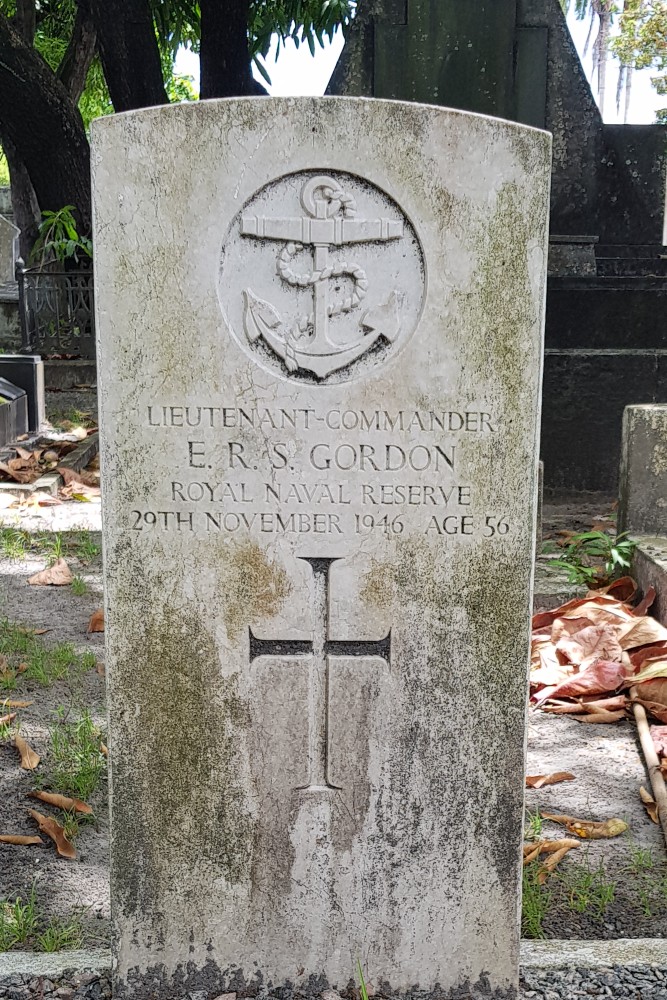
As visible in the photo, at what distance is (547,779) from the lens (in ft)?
10.8

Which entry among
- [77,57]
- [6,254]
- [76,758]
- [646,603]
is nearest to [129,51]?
[77,57]

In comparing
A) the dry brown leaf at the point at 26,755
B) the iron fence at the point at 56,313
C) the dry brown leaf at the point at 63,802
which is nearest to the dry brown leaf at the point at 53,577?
the dry brown leaf at the point at 26,755

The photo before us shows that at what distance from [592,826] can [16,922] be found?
1587 millimetres

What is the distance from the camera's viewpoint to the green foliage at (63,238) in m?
11.5

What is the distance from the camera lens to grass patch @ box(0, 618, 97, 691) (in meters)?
4.04

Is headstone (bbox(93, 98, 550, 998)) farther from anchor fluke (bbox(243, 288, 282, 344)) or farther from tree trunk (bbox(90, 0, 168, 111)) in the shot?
tree trunk (bbox(90, 0, 168, 111))

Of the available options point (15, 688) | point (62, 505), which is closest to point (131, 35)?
point (62, 505)

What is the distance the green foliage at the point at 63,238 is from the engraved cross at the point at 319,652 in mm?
9851

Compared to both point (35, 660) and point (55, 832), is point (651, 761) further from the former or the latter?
point (35, 660)

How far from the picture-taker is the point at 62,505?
269 inches

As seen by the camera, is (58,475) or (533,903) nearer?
(533,903)

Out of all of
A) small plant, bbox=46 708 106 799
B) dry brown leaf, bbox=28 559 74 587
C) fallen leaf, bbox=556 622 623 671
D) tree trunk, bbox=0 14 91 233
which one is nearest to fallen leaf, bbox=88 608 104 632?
dry brown leaf, bbox=28 559 74 587

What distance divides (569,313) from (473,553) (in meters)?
5.17

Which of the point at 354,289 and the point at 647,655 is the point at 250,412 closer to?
the point at 354,289
